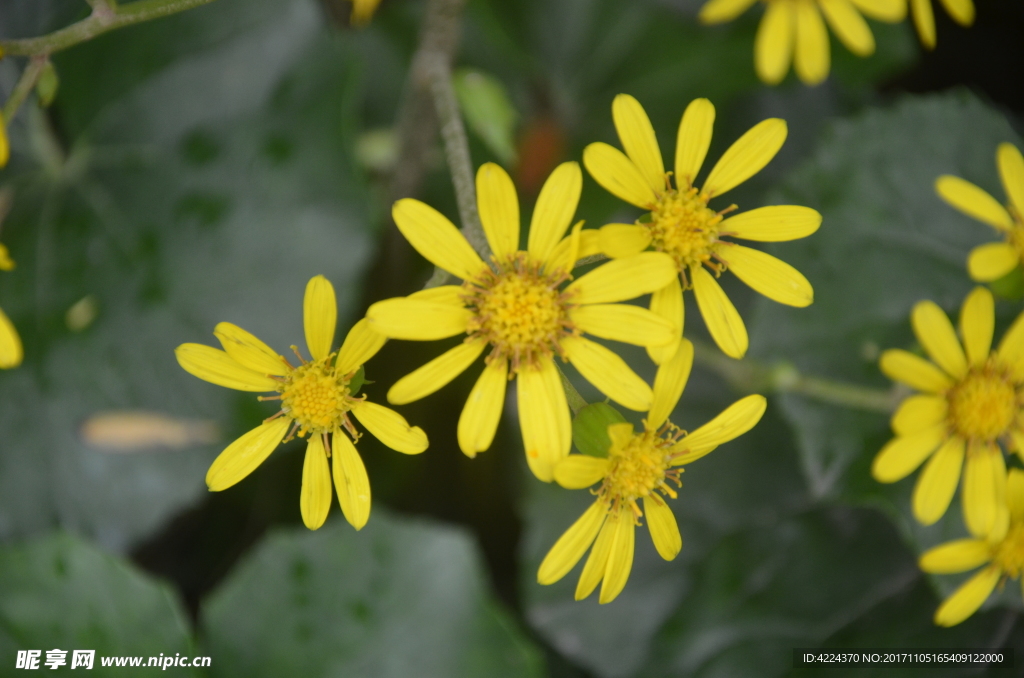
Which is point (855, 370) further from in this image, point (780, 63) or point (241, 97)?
point (241, 97)

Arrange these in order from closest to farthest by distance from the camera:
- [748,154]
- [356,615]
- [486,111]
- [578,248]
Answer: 1. [578,248]
2. [748,154]
3. [486,111]
4. [356,615]

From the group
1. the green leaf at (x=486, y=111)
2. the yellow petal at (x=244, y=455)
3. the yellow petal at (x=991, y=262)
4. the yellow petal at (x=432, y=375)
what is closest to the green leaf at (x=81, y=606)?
the yellow petal at (x=244, y=455)

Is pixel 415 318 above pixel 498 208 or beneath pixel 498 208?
beneath

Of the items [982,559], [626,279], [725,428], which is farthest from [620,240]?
[982,559]

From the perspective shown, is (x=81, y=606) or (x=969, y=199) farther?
(x=81, y=606)

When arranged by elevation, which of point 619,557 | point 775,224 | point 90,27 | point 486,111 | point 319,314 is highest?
point 486,111

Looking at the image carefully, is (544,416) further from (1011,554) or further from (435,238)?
(1011,554)

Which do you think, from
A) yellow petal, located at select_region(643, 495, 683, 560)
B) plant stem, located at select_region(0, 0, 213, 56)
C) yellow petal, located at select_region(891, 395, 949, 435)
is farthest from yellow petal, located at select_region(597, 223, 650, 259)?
plant stem, located at select_region(0, 0, 213, 56)

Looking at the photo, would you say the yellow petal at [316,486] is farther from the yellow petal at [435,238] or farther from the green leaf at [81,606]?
the green leaf at [81,606]
